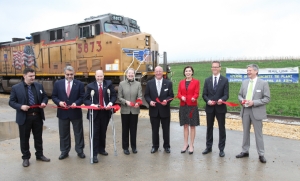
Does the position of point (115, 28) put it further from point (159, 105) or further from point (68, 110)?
point (68, 110)

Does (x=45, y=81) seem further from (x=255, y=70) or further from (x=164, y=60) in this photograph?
(x=255, y=70)

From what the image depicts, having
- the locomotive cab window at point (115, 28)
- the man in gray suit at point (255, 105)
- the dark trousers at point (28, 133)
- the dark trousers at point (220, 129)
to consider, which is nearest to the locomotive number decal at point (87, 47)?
the locomotive cab window at point (115, 28)

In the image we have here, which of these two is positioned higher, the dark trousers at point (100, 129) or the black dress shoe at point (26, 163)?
the dark trousers at point (100, 129)

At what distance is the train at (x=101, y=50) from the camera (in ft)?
43.0

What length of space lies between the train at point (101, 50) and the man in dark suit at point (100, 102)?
6841 millimetres

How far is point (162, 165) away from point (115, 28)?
9.73m

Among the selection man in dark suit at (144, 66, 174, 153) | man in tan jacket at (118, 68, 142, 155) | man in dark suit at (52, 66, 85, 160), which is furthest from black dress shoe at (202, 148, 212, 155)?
man in dark suit at (52, 66, 85, 160)

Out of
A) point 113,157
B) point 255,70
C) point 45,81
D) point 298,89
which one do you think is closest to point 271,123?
point 255,70

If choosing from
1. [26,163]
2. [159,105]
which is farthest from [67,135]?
[159,105]

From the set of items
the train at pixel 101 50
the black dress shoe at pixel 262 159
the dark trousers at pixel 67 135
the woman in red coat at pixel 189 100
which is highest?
the train at pixel 101 50

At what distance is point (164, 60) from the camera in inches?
550

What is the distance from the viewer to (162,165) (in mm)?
5406

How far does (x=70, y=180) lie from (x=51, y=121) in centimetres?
600

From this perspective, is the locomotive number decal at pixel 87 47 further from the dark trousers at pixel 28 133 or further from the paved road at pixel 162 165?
the dark trousers at pixel 28 133
